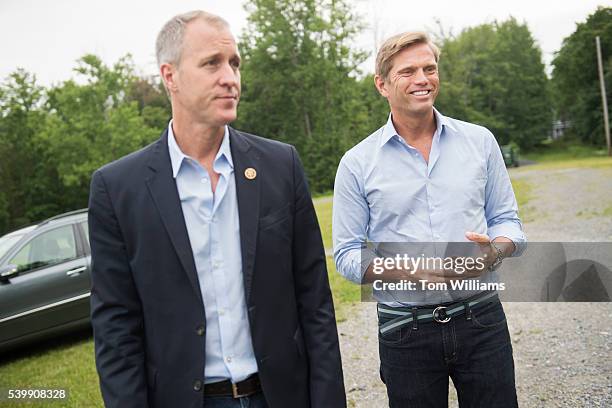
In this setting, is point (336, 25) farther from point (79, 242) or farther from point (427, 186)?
point (427, 186)

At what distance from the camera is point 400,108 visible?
2285 millimetres

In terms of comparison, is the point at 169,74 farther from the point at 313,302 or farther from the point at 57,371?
the point at 57,371

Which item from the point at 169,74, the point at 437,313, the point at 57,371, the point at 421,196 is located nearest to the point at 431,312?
the point at 437,313

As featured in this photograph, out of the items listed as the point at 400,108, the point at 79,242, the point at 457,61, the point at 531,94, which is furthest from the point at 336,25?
the point at 400,108

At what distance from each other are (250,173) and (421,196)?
2.51ft

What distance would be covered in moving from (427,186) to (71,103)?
90.4ft

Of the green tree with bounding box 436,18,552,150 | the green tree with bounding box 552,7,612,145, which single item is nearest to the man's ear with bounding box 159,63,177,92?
the green tree with bounding box 552,7,612,145

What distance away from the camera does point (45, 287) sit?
→ 6.41m

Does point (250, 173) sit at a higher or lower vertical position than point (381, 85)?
lower

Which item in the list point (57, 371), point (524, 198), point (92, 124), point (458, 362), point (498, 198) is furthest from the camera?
point (92, 124)

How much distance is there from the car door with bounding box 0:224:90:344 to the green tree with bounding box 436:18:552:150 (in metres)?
40.3

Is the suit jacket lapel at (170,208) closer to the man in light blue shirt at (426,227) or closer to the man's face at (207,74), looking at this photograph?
the man's face at (207,74)

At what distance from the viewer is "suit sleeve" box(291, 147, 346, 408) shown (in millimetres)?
1878

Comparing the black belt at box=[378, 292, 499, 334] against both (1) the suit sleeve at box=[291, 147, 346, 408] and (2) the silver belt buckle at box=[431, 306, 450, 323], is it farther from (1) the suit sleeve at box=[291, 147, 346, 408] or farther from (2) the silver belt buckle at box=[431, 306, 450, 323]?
(1) the suit sleeve at box=[291, 147, 346, 408]
